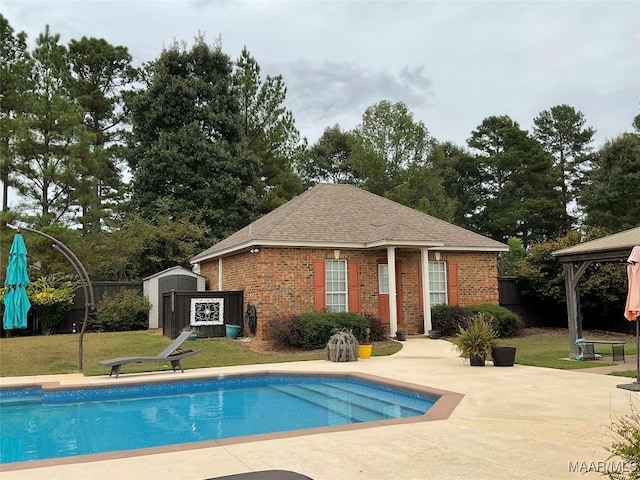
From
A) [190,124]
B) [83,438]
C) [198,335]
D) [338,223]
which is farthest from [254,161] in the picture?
[83,438]

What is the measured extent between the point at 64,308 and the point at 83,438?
1336 cm

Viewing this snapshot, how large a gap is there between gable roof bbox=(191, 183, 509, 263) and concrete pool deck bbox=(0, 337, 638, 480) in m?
8.97

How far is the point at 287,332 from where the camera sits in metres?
14.8

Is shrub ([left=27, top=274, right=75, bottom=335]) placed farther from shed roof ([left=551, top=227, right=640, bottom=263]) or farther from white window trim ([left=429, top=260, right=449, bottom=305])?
shed roof ([left=551, top=227, right=640, bottom=263])

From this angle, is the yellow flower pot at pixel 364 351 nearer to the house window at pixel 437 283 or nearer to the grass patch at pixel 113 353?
the grass patch at pixel 113 353

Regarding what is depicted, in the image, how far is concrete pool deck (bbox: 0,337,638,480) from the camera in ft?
15.4

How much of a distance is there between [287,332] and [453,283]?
7.22m

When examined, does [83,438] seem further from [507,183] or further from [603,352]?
[507,183]

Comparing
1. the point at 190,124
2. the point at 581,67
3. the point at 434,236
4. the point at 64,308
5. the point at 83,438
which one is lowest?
the point at 83,438

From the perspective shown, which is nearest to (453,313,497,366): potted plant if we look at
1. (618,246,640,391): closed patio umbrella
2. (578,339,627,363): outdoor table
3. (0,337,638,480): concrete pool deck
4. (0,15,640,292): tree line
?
(578,339,627,363): outdoor table

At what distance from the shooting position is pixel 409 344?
1596cm

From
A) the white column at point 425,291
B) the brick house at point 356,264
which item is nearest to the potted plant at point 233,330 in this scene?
the brick house at point 356,264

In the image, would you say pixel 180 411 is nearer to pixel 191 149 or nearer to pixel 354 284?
pixel 354 284

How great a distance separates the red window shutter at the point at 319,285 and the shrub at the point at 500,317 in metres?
4.93
